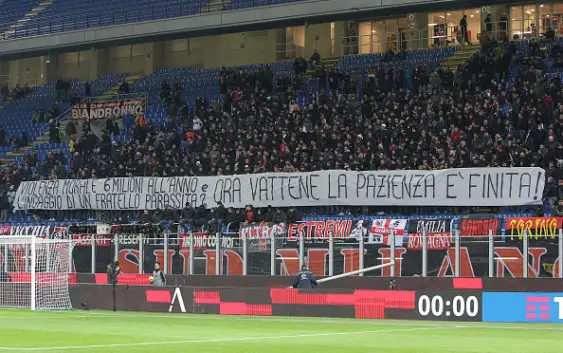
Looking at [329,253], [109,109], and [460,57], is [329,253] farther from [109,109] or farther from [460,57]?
[109,109]

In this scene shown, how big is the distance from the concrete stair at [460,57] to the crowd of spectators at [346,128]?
1952 mm

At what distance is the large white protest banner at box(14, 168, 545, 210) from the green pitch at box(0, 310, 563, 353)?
11262mm

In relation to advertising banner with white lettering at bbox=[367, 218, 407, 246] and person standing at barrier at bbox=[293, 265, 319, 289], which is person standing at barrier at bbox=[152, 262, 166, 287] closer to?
person standing at barrier at bbox=[293, 265, 319, 289]

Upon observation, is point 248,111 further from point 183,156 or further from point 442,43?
point 442,43

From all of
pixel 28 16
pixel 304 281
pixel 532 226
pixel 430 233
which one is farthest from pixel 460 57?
pixel 28 16

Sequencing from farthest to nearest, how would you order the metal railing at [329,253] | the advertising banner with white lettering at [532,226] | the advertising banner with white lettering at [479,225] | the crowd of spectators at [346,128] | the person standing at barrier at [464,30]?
the person standing at barrier at [464,30] < the crowd of spectators at [346,128] < the advertising banner with white lettering at [479,225] < the advertising banner with white lettering at [532,226] < the metal railing at [329,253]

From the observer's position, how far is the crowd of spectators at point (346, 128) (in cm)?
3672

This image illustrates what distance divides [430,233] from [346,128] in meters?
10.4

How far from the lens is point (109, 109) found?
54.0m

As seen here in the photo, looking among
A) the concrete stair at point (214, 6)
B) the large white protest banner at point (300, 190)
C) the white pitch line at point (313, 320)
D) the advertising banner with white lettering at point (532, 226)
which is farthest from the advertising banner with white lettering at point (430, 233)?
the concrete stair at point (214, 6)

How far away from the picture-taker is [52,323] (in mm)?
24219

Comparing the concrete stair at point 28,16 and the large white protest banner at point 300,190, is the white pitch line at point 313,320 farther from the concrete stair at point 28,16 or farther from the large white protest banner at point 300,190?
the concrete stair at point 28,16

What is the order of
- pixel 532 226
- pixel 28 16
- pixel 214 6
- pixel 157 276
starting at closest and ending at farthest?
1. pixel 532 226
2. pixel 157 276
3. pixel 214 6
4. pixel 28 16

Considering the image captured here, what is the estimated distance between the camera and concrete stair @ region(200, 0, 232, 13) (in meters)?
51.6
